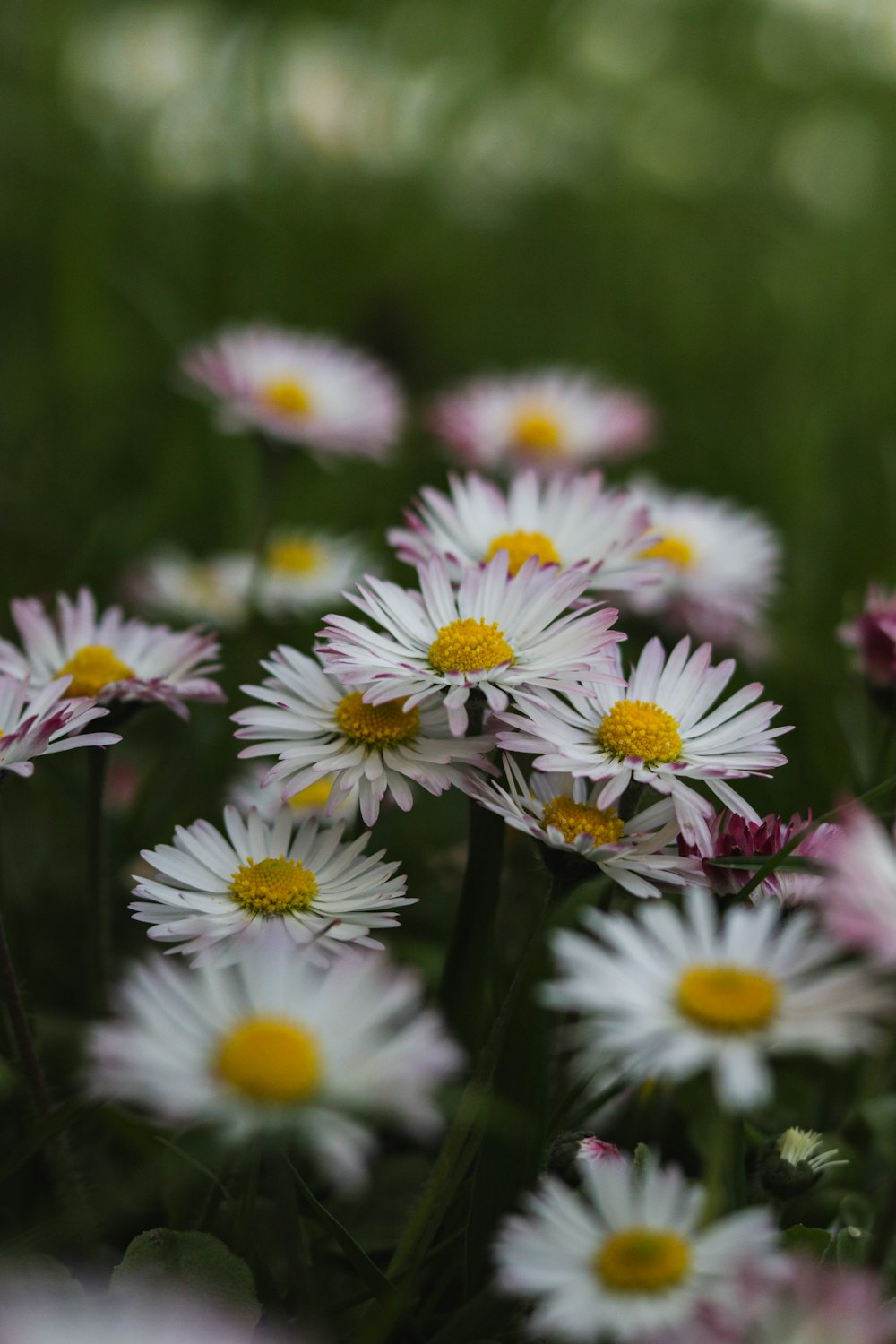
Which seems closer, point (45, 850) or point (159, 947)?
point (159, 947)

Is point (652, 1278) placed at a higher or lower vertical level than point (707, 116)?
lower

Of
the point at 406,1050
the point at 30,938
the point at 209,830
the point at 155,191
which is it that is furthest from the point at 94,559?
the point at 155,191

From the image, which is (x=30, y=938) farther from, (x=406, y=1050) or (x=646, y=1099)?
(x=406, y=1050)

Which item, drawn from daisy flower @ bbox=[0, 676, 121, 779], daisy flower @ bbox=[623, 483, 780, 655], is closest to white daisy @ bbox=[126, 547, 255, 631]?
daisy flower @ bbox=[623, 483, 780, 655]

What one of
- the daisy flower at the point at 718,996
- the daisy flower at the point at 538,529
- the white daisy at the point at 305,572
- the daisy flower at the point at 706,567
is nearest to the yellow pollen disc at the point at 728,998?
the daisy flower at the point at 718,996

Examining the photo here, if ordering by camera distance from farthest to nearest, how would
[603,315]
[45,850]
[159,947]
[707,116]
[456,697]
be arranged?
[707,116] < [603,315] < [45,850] < [159,947] < [456,697]
